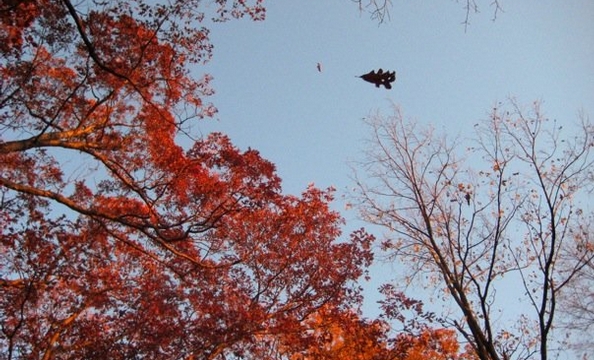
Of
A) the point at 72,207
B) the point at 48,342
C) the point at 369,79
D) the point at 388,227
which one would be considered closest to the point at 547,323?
the point at 388,227

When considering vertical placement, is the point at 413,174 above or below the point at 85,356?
above

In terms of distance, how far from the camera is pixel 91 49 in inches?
205

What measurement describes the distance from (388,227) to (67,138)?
7.16m

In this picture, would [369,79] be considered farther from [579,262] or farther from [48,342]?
[48,342]

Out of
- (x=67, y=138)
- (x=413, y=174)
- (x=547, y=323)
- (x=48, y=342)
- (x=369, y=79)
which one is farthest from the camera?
(x=413, y=174)

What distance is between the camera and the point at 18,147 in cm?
605

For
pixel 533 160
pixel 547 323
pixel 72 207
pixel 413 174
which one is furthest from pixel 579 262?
pixel 72 207

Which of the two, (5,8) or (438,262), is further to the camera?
(438,262)

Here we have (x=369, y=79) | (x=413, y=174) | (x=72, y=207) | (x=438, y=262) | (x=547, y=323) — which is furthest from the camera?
(x=413, y=174)

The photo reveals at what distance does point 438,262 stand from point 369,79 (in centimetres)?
691

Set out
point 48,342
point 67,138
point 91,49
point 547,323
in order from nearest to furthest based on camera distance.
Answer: point 91,49 → point 67,138 → point 547,323 → point 48,342

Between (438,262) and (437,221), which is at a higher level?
(437,221)

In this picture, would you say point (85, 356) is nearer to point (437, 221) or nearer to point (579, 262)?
point (437, 221)

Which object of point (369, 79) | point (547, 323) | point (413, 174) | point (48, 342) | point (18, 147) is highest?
point (413, 174)
